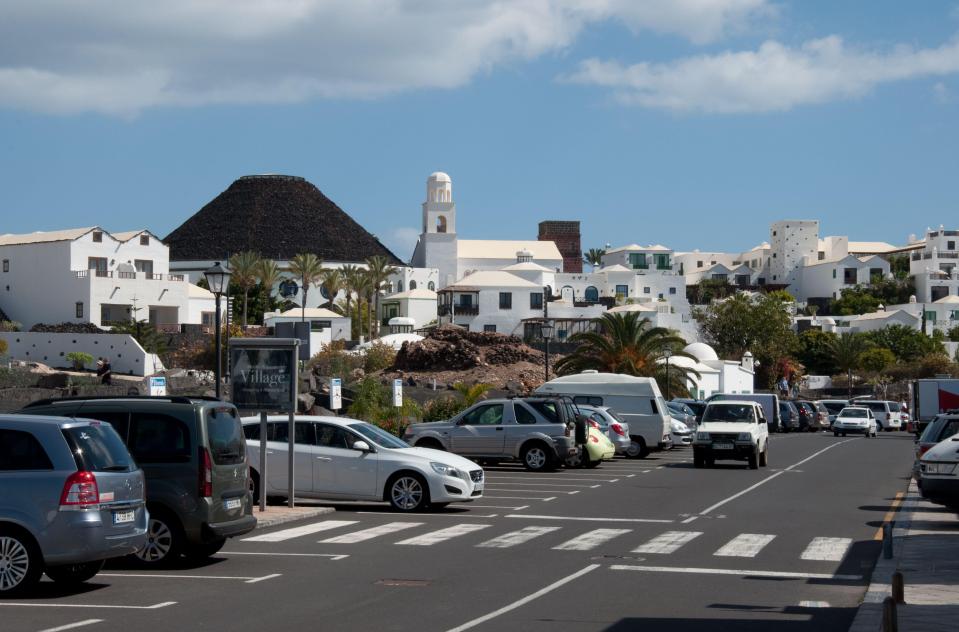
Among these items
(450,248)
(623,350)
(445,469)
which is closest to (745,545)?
(445,469)

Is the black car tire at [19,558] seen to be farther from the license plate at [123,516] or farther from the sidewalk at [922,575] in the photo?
the sidewalk at [922,575]

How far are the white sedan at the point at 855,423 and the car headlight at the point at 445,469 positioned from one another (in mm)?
44703

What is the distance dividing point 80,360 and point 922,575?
220 ft

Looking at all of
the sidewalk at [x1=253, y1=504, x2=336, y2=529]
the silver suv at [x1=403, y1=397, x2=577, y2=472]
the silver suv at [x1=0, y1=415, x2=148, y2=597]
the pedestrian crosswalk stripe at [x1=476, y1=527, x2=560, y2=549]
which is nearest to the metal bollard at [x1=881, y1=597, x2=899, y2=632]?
the silver suv at [x1=0, y1=415, x2=148, y2=597]

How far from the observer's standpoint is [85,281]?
90.1 m

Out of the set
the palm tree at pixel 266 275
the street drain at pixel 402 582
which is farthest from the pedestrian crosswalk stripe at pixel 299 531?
the palm tree at pixel 266 275

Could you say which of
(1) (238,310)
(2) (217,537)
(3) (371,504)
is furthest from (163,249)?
(2) (217,537)

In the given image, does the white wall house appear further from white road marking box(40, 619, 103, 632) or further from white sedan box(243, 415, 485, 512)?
white road marking box(40, 619, 103, 632)

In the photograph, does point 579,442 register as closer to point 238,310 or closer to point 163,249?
point 163,249

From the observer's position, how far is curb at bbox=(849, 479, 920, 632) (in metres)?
11.1

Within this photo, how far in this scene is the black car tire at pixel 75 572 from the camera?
1277 cm

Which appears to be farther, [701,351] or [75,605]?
[701,351]

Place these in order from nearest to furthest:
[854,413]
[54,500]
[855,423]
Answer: [54,500] → [855,423] → [854,413]

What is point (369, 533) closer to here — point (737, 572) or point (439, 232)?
point (737, 572)
